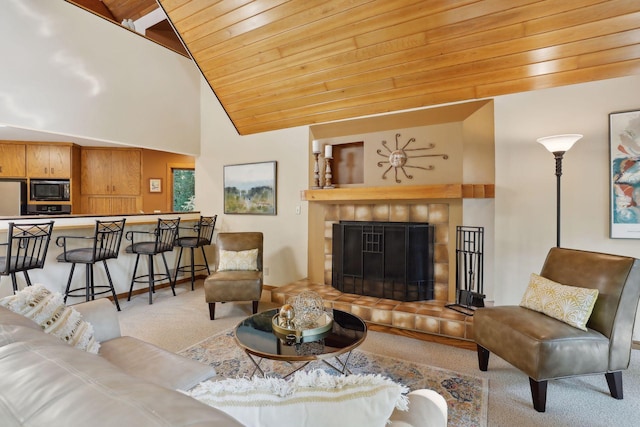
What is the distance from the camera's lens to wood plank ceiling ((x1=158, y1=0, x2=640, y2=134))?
8.50ft

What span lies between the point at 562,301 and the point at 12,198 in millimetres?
7098

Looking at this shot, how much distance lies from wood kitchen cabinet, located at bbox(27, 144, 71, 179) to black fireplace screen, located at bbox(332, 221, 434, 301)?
15.8 feet

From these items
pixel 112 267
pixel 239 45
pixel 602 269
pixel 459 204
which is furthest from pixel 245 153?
pixel 602 269

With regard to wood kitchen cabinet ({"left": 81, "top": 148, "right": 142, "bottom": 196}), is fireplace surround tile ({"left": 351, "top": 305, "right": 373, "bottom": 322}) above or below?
below

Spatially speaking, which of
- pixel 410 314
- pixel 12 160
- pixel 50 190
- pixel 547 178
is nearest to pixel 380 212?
pixel 410 314

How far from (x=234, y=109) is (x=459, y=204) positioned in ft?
10.9

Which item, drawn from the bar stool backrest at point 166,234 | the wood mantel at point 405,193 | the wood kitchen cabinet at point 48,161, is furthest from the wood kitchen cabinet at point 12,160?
the wood mantel at point 405,193

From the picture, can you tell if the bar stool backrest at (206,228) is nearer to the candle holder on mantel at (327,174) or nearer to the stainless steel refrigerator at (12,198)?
the candle holder on mantel at (327,174)

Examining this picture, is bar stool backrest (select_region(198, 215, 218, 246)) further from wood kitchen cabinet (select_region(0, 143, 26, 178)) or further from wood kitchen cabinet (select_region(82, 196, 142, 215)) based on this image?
wood kitchen cabinet (select_region(0, 143, 26, 178))

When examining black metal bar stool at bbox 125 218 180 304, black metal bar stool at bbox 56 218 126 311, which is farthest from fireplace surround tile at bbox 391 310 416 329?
black metal bar stool at bbox 56 218 126 311

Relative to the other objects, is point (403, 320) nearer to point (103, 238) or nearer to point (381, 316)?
point (381, 316)

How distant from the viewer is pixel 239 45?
368cm

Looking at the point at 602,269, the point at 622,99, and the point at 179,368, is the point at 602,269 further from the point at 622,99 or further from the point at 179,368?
the point at 179,368

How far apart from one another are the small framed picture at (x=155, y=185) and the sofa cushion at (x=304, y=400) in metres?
6.46
